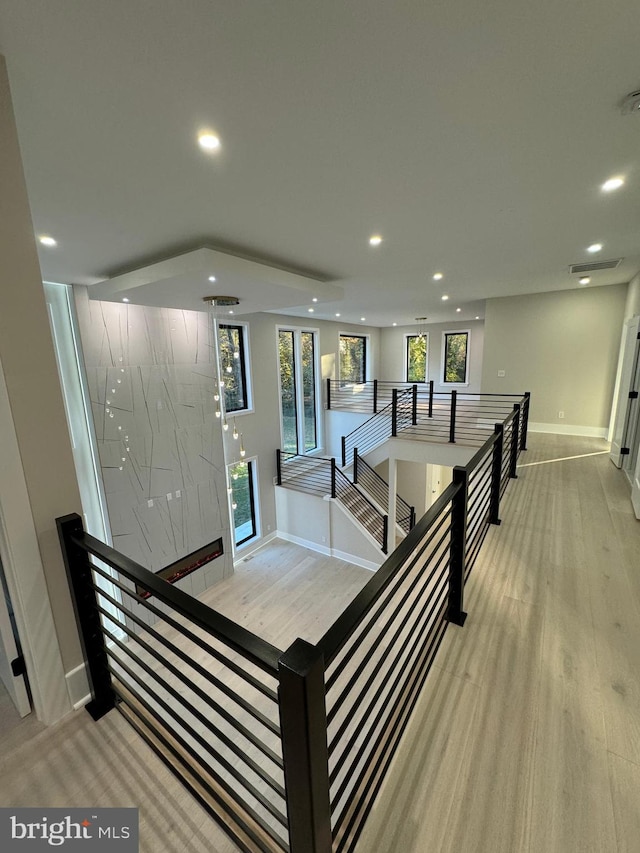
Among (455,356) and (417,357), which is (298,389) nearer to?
(417,357)

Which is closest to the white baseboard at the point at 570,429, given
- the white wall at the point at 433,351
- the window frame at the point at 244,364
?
the white wall at the point at 433,351

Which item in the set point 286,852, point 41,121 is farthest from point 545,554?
point 41,121

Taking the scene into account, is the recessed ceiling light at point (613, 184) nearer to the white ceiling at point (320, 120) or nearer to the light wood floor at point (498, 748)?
the white ceiling at point (320, 120)

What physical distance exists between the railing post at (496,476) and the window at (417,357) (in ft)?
26.5

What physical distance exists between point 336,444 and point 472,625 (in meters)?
7.35

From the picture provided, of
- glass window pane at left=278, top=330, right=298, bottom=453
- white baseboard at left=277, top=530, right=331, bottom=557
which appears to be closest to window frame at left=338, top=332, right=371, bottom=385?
glass window pane at left=278, top=330, right=298, bottom=453

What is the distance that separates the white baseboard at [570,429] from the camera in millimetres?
6074

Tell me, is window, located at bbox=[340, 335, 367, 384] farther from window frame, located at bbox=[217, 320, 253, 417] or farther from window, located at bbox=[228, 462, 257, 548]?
window, located at bbox=[228, 462, 257, 548]

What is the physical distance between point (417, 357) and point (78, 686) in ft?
35.5

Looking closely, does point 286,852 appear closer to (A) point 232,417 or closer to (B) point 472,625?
(B) point 472,625

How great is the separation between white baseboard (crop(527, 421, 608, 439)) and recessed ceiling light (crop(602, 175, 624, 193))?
5.02 metres

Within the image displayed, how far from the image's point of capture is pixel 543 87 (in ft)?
4.66

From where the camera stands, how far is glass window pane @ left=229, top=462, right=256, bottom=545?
7098mm

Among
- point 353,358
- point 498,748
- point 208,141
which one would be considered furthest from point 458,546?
point 353,358
